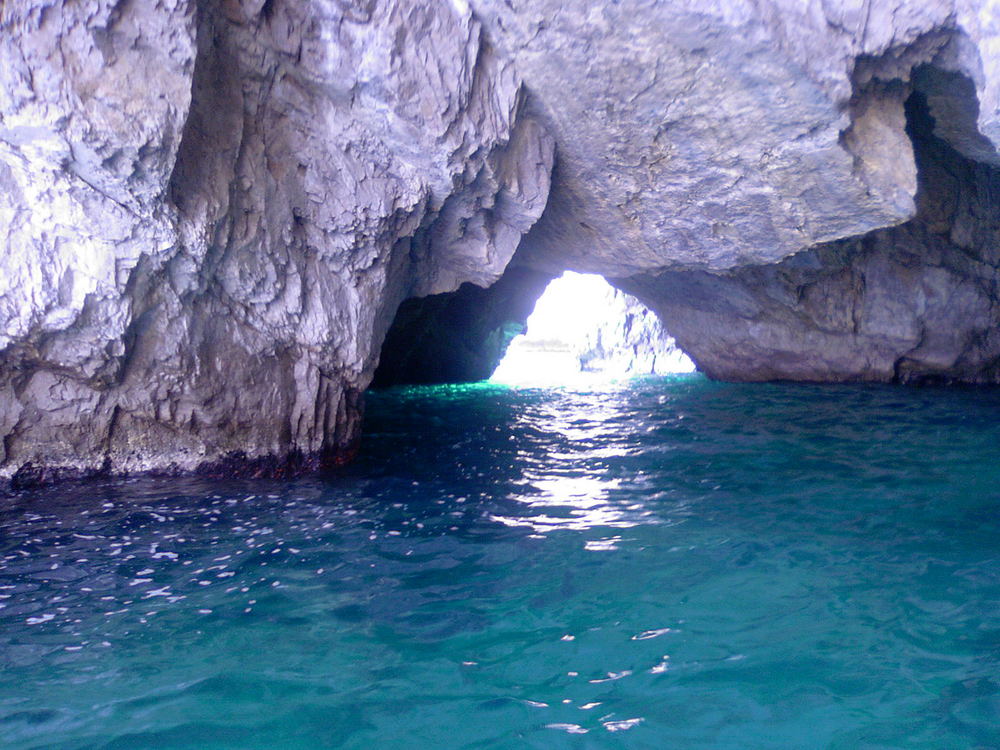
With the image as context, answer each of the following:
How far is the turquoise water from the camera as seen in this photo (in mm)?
3127

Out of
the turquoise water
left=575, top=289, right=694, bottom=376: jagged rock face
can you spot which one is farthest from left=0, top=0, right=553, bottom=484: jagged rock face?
left=575, top=289, right=694, bottom=376: jagged rock face

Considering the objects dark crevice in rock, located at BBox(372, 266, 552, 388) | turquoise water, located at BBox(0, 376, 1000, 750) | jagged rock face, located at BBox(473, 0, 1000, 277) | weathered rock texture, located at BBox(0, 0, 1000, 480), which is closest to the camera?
turquoise water, located at BBox(0, 376, 1000, 750)

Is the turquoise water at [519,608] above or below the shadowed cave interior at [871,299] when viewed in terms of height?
below

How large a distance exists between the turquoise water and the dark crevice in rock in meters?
10.5

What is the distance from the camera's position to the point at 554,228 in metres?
9.54

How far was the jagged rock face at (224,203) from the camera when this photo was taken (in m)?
5.68

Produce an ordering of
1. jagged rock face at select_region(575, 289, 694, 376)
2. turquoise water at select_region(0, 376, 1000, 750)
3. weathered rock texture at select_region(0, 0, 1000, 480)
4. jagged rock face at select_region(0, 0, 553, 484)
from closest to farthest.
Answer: turquoise water at select_region(0, 376, 1000, 750) < jagged rock face at select_region(0, 0, 553, 484) < weathered rock texture at select_region(0, 0, 1000, 480) < jagged rock face at select_region(575, 289, 694, 376)

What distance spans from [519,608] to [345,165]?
15.9 feet

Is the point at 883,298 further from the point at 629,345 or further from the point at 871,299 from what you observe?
the point at 629,345

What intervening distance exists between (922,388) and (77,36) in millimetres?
14560

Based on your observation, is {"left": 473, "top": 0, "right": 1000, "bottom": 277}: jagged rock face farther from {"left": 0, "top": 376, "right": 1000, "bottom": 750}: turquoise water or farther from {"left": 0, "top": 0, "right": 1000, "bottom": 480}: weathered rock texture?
{"left": 0, "top": 376, "right": 1000, "bottom": 750}: turquoise water

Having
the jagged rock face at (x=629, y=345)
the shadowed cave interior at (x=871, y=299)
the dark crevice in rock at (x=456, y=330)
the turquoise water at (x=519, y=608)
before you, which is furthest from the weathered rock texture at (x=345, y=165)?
the jagged rock face at (x=629, y=345)

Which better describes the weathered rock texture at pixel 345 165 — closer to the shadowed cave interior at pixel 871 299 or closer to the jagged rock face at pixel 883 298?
the shadowed cave interior at pixel 871 299

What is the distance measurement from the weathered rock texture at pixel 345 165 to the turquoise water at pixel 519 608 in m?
1.16
